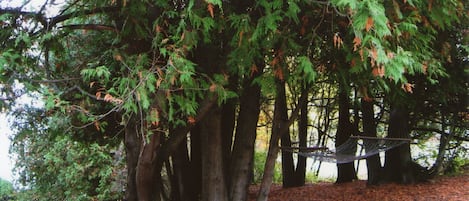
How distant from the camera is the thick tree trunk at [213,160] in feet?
20.2

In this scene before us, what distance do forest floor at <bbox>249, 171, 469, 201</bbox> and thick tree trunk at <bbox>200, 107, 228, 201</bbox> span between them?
2983 mm

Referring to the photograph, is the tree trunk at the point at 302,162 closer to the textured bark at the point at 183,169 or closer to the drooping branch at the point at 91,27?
the textured bark at the point at 183,169

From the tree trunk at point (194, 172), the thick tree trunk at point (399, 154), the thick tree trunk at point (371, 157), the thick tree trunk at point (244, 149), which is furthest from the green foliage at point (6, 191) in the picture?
the thick tree trunk at point (399, 154)

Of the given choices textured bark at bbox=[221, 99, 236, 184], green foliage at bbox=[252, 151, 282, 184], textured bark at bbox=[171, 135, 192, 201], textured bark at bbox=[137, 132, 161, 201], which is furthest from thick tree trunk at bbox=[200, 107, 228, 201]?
green foliage at bbox=[252, 151, 282, 184]

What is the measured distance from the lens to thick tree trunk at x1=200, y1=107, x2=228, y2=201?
6.16 m

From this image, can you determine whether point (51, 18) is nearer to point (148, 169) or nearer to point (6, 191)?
point (148, 169)

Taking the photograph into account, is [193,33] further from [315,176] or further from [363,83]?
[315,176]

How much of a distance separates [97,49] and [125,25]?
4.77 feet

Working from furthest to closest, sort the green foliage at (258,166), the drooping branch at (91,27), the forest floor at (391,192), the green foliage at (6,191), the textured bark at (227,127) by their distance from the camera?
the green foliage at (258,166)
the green foliage at (6,191)
the forest floor at (391,192)
the textured bark at (227,127)
the drooping branch at (91,27)

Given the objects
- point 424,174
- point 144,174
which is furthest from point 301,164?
point 144,174

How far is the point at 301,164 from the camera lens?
1151 centimetres

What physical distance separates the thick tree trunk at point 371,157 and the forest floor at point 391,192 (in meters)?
0.22

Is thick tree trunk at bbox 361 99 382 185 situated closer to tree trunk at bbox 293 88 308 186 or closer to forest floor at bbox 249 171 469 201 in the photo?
forest floor at bbox 249 171 469 201

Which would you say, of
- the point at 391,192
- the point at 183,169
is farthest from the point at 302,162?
the point at 183,169
